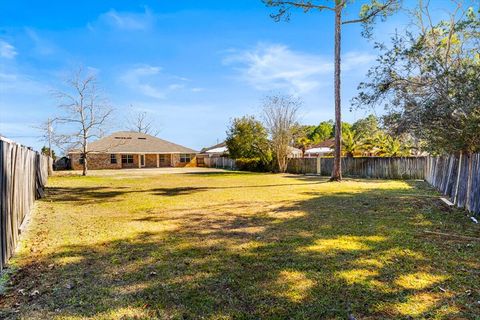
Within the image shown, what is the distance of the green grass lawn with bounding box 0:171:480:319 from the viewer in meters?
3.05

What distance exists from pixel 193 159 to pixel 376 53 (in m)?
37.8

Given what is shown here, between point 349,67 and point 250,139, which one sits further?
point 250,139

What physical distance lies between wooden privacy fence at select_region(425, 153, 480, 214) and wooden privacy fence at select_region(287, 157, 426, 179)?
789 centimetres

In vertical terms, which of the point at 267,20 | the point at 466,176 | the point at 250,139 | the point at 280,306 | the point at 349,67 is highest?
the point at 267,20

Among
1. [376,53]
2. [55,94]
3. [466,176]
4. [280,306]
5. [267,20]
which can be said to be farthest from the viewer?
[55,94]

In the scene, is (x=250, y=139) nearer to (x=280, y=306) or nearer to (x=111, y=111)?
(x=111, y=111)

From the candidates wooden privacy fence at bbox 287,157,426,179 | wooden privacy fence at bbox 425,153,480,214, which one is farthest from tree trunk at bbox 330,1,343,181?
wooden privacy fence at bbox 425,153,480,214

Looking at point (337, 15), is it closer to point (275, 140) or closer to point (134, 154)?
point (275, 140)

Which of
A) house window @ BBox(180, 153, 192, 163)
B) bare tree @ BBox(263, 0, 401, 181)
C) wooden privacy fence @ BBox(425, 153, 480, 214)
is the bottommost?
wooden privacy fence @ BBox(425, 153, 480, 214)

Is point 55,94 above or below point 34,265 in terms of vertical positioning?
above

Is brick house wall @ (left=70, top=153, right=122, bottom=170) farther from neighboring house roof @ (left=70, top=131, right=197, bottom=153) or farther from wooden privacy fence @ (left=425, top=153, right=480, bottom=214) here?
wooden privacy fence @ (left=425, top=153, right=480, bottom=214)

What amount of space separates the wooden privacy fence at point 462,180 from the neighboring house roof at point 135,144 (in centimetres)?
3700

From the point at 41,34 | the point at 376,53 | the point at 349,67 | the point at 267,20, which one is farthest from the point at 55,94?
the point at 376,53

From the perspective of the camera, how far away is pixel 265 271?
401 cm
